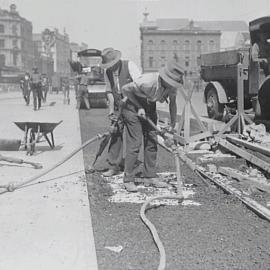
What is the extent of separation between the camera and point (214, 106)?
50.5 feet

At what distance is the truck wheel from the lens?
15.2m

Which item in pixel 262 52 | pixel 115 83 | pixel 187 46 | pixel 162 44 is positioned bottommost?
pixel 115 83

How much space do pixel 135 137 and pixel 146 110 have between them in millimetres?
402

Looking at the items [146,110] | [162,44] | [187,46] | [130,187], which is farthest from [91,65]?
[187,46]

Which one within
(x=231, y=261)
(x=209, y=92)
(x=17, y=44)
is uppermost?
(x=17, y=44)

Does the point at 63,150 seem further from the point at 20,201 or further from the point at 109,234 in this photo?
the point at 109,234

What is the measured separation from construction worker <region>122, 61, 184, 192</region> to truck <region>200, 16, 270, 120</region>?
5648mm

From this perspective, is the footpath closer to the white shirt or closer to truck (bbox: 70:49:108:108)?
the white shirt

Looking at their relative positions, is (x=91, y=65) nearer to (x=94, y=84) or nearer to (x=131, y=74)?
(x=94, y=84)

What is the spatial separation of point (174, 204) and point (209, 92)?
34.3ft

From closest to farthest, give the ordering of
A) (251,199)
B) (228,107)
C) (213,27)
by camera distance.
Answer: (251,199), (228,107), (213,27)

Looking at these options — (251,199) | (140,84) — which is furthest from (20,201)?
(251,199)

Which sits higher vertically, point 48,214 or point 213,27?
point 213,27

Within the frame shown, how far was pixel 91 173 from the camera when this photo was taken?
7547 mm
